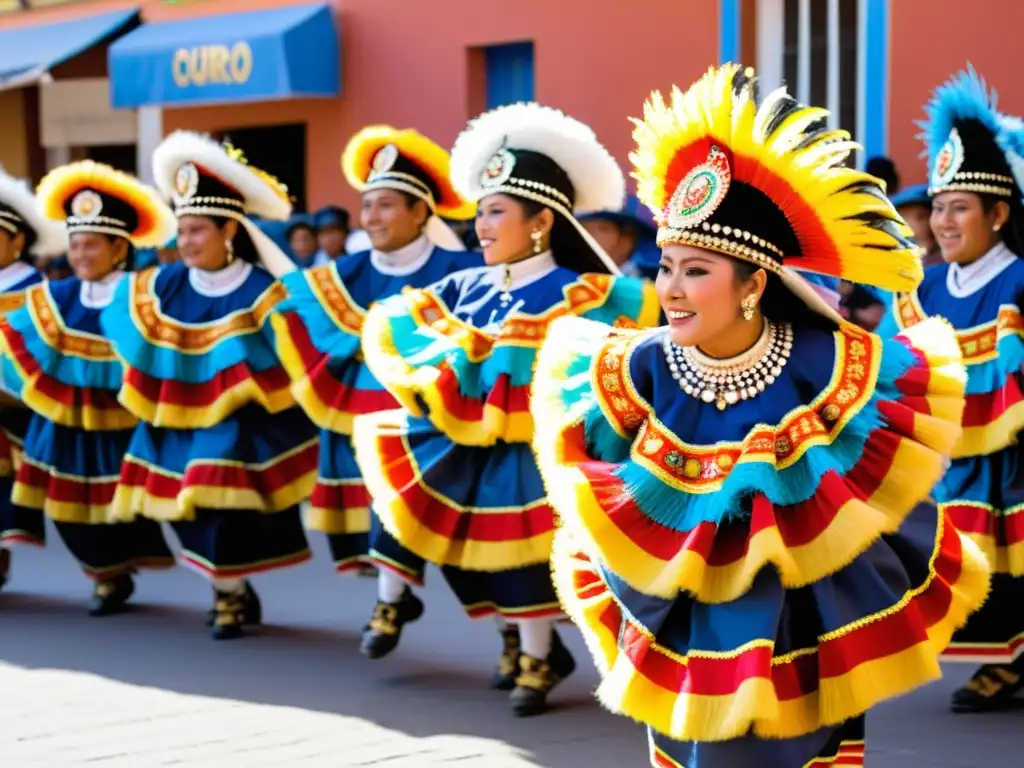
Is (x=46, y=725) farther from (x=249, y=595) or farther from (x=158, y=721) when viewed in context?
(x=249, y=595)

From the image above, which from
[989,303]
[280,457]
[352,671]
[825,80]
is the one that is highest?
[825,80]

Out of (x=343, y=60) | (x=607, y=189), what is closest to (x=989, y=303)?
(x=607, y=189)

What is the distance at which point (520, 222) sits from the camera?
22.2 feet

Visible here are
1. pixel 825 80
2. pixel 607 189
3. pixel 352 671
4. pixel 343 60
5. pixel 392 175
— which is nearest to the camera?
pixel 607 189

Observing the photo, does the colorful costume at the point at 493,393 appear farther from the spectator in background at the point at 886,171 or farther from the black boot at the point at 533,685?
the spectator in background at the point at 886,171

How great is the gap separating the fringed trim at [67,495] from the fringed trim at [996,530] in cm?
395

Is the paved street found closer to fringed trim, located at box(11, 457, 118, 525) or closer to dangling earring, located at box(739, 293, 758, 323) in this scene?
fringed trim, located at box(11, 457, 118, 525)

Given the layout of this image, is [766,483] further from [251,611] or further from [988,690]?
[251,611]

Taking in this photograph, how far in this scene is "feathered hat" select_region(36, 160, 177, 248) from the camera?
888 cm

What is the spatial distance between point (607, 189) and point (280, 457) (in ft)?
6.86

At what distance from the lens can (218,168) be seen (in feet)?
27.2

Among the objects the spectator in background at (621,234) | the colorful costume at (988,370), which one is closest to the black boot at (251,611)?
the spectator in background at (621,234)

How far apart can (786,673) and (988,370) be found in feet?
8.33

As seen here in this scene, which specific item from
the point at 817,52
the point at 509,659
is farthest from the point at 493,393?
the point at 817,52
